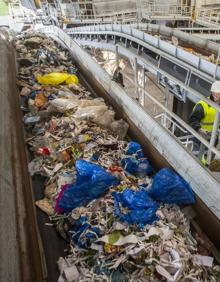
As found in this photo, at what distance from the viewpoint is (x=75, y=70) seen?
7.34 m

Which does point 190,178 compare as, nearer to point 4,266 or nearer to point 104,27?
point 4,266

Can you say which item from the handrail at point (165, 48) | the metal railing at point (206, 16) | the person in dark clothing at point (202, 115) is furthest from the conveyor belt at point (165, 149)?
the metal railing at point (206, 16)

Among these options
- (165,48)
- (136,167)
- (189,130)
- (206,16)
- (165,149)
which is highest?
(206,16)

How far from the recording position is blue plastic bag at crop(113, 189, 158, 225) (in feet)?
7.94

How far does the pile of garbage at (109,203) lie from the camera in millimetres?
2117

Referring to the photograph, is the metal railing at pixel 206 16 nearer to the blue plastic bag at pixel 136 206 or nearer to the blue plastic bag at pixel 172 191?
the blue plastic bag at pixel 172 191

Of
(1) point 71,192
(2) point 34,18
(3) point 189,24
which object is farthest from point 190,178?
(2) point 34,18

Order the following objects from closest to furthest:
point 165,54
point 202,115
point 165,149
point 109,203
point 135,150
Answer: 1. point 109,203
2. point 165,149
3. point 135,150
4. point 202,115
5. point 165,54

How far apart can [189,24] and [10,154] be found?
12.4 meters

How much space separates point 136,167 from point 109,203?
0.77 metres

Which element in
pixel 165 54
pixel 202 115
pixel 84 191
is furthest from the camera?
pixel 165 54

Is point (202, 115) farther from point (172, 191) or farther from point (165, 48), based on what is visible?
point (165, 48)

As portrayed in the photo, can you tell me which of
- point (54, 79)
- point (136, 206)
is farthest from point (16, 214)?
point (54, 79)

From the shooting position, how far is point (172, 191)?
2668mm
